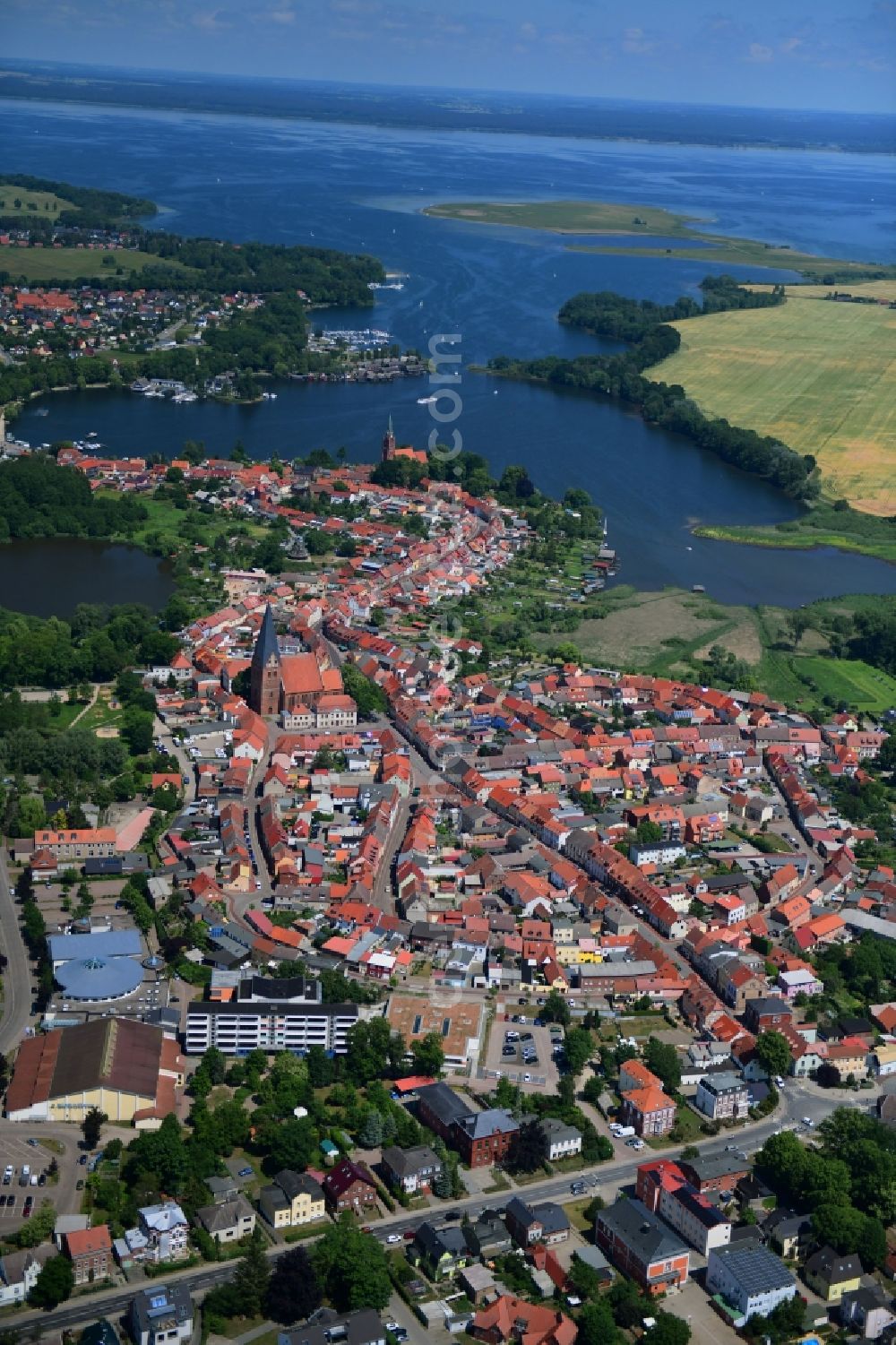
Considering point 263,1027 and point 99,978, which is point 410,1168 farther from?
point 99,978

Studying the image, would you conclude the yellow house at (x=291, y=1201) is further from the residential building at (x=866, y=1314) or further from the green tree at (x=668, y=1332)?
the residential building at (x=866, y=1314)

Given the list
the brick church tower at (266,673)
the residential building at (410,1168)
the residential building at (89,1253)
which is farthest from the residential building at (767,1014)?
the brick church tower at (266,673)

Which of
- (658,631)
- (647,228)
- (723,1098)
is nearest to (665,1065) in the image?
(723,1098)

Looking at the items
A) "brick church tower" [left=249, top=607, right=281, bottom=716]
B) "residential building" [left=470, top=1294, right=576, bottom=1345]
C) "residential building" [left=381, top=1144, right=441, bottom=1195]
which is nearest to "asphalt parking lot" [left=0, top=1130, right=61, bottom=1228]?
"residential building" [left=381, top=1144, right=441, bottom=1195]

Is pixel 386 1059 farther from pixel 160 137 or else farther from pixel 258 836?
pixel 160 137

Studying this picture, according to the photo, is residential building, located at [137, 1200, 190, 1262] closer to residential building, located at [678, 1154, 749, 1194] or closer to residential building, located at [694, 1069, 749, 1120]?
residential building, located at [678, 1154, 749, 1194]

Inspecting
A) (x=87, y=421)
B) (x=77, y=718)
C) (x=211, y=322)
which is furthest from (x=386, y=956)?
(x=211, y=322)

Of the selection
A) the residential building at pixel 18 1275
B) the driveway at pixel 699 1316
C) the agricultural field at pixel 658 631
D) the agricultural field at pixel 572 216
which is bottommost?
the residential building at pixel 18 1275
